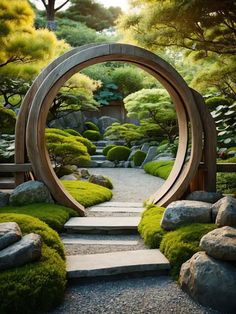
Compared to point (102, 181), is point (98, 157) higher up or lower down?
higher up

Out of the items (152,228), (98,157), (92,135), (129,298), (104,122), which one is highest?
(104,122)

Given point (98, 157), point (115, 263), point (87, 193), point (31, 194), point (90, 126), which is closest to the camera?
point (115, 263)

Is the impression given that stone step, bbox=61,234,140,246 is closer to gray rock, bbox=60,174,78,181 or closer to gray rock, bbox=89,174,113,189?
gray rock, bbox=89,174,113,189

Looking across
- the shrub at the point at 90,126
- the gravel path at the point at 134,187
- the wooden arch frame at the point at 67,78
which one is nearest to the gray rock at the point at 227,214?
the wooden arch frame at the point at 67,78

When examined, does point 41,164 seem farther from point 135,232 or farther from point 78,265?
point 78,265

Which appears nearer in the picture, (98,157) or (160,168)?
(160,168)

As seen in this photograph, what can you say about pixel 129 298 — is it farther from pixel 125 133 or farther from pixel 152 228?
pixel 125 133

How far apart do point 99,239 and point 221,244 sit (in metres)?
1.71

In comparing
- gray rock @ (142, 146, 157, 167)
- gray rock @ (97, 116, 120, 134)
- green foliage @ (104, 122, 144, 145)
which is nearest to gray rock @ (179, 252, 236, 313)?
gray rock @ (142, 146, 157, 167)

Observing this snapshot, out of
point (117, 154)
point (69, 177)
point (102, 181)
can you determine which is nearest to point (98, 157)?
point (117, 154)

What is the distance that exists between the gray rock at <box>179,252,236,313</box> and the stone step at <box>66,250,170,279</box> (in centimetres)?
43

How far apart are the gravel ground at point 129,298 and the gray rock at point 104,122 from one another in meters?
15.8

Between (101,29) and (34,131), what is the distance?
21597mm

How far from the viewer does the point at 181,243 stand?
3268mm
